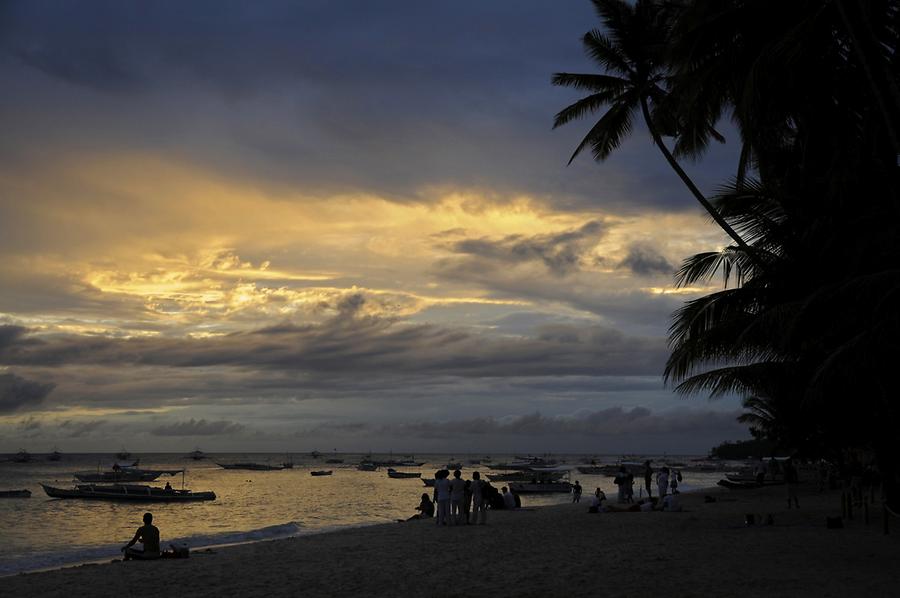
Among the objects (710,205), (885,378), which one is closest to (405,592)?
(885,378)

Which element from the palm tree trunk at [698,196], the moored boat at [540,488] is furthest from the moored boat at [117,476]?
the palm tree trunk at [698,196]

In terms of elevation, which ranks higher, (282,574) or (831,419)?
(831,419)

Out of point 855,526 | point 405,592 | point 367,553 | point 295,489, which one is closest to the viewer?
point 405,592

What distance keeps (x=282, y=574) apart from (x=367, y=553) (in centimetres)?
298

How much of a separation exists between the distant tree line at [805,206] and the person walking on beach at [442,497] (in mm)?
7348

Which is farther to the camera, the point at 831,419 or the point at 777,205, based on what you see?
the point at 831,419

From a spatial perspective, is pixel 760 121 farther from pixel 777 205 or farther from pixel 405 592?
pixel 405 592

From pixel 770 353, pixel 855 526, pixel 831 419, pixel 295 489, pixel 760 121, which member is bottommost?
pixel 295 489

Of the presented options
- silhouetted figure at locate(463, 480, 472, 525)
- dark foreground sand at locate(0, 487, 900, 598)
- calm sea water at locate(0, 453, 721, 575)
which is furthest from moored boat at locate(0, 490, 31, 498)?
silhouetted figure at locate(463, 480, 472, 525)

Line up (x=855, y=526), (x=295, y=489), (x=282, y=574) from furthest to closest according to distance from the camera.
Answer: (x=295, y=489) → (x=855, y=526) → (x=282, y=574)

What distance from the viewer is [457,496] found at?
70.2 feet

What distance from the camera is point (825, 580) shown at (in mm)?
11258

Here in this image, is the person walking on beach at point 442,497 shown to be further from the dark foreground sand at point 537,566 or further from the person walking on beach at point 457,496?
the dark foreground sand at point 537,566

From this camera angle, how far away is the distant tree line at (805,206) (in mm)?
12000
